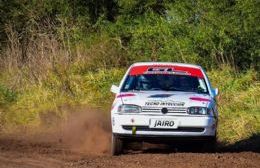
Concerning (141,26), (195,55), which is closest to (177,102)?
(195,55)

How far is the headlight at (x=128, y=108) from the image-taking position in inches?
415

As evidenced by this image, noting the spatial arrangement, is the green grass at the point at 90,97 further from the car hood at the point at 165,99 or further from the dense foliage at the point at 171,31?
the car hood at the point at 165,99

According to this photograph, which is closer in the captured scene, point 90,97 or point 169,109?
point 169,109

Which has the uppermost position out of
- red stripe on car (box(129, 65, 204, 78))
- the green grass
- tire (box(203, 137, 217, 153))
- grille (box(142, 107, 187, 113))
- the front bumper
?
red stripe on car (box(129, 65, 204, 78))

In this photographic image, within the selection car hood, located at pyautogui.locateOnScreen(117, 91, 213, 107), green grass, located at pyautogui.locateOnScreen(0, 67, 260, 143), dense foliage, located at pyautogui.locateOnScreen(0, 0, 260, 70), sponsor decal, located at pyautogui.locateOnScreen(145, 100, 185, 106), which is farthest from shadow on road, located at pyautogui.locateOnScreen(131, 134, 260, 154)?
dense foliage, located at pyautogui.locateOnScreen(0, 0, 260, 70)

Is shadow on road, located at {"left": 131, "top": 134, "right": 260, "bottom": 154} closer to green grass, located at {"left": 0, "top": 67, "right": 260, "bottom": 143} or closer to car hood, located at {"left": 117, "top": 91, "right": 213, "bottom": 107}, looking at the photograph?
green grass, located at {"left": 0, "top": 67, "right": 260, "bottom": 143}

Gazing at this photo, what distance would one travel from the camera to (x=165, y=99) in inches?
419

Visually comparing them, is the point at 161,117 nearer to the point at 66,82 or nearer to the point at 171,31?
the point at 66,82

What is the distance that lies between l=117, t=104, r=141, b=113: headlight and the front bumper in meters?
0.09

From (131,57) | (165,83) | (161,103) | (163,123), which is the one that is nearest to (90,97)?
(131,57)

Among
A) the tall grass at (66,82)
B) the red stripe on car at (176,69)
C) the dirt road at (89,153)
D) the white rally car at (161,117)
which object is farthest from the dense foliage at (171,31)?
the white rally car at (161,117)

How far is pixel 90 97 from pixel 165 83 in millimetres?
6794

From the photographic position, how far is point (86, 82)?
64.1 ft

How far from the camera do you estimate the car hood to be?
34.6ft
